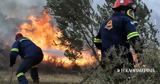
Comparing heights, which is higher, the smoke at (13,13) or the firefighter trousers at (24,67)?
the firefighter trousers at (24,67)

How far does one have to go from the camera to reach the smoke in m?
28.8

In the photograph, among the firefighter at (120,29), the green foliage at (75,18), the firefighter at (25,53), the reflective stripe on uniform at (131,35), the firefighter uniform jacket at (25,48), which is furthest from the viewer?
the green foliage at (75,18)

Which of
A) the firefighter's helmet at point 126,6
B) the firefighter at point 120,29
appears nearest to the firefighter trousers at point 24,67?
the firefighter at point 120,29

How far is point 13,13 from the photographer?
30.2 meters

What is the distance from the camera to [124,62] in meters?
7.23

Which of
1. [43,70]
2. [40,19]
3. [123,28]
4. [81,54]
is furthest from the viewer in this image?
[40,19]

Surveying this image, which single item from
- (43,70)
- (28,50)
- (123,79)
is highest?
(123,79)

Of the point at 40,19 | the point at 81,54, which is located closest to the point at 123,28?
the point at 81,54

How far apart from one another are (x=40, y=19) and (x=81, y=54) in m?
6.48

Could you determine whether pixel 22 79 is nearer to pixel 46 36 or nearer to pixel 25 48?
pixel 25 48

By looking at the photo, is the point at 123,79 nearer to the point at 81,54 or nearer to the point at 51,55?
the point at 81,54

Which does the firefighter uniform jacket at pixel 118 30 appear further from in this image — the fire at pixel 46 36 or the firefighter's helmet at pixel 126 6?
the fire at pixel 46 36

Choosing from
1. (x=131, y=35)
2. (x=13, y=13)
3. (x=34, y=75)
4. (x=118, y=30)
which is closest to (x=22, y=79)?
(x=34, y=75)

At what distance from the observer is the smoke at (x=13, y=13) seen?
2878cm
